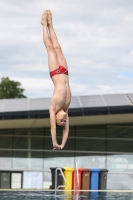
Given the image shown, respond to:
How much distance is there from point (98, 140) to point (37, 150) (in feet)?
11.1

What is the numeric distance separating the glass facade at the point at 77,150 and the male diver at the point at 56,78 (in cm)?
1974

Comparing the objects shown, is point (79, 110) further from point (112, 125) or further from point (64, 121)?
point (64, 121)

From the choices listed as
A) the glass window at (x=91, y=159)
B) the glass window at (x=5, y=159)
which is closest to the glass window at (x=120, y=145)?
the glass window at (x=91, y=159)

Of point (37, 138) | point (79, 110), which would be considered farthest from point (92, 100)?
point (37, 138)

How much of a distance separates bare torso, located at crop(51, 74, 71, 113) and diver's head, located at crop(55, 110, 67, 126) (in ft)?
0.28

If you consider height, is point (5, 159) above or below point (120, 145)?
below

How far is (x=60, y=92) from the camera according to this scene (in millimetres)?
11234

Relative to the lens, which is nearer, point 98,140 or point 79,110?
point 79,110

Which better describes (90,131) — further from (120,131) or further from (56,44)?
(56,44)

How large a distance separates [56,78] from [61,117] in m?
0.79

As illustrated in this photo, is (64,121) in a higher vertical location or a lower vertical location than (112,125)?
lower

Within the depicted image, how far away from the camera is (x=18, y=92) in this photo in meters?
78.1

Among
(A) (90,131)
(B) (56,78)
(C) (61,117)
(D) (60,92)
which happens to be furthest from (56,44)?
(A) (90,131)

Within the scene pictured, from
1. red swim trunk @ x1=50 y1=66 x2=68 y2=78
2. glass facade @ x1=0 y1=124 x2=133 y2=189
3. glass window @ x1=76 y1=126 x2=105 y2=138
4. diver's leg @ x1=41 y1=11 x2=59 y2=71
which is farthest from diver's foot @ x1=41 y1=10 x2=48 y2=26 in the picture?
glass window @ x1=76 y1=126 x2=105 y2=138
